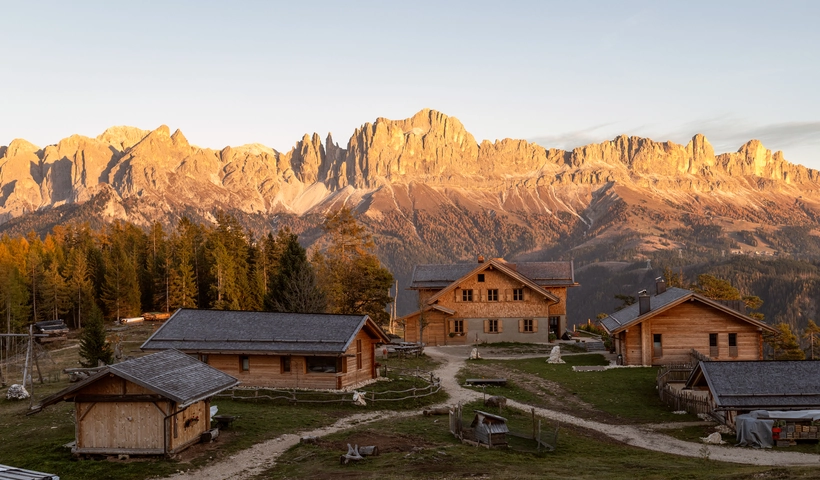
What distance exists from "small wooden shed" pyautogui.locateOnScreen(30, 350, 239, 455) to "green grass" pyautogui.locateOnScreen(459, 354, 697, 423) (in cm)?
2119

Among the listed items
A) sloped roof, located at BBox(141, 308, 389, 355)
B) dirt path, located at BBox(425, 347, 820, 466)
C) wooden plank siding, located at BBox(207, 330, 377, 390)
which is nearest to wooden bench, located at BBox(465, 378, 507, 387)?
dirt path, located at BBox(425, 347, 820, 466)

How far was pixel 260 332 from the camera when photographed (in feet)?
137

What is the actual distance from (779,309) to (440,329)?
528ft

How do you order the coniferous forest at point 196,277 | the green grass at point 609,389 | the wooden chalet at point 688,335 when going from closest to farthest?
1. the green grass at point 609,389
2. the wooden chalet at point 688,335
3. the coniferous forest at point 196,277

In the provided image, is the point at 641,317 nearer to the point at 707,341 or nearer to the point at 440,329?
the point at 707,341

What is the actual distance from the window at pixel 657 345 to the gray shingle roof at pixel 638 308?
194 cm

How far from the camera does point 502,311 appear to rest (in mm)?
69312

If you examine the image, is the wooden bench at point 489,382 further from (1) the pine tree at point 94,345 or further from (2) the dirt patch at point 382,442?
Result: (1) the pine tree at point 94,345

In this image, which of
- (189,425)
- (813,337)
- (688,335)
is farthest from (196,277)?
(813,337)

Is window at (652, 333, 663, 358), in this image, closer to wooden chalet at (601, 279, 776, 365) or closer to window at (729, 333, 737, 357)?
wooden chalet at (601, 279, 776, 365)

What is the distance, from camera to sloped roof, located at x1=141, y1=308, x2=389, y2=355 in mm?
40275

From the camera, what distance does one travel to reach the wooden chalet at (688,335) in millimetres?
52062

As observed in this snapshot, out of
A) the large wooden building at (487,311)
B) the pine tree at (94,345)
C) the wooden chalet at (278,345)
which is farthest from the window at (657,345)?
the pine tree at (94,345)

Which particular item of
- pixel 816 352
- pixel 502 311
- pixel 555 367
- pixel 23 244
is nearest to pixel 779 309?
pixel 816 352
